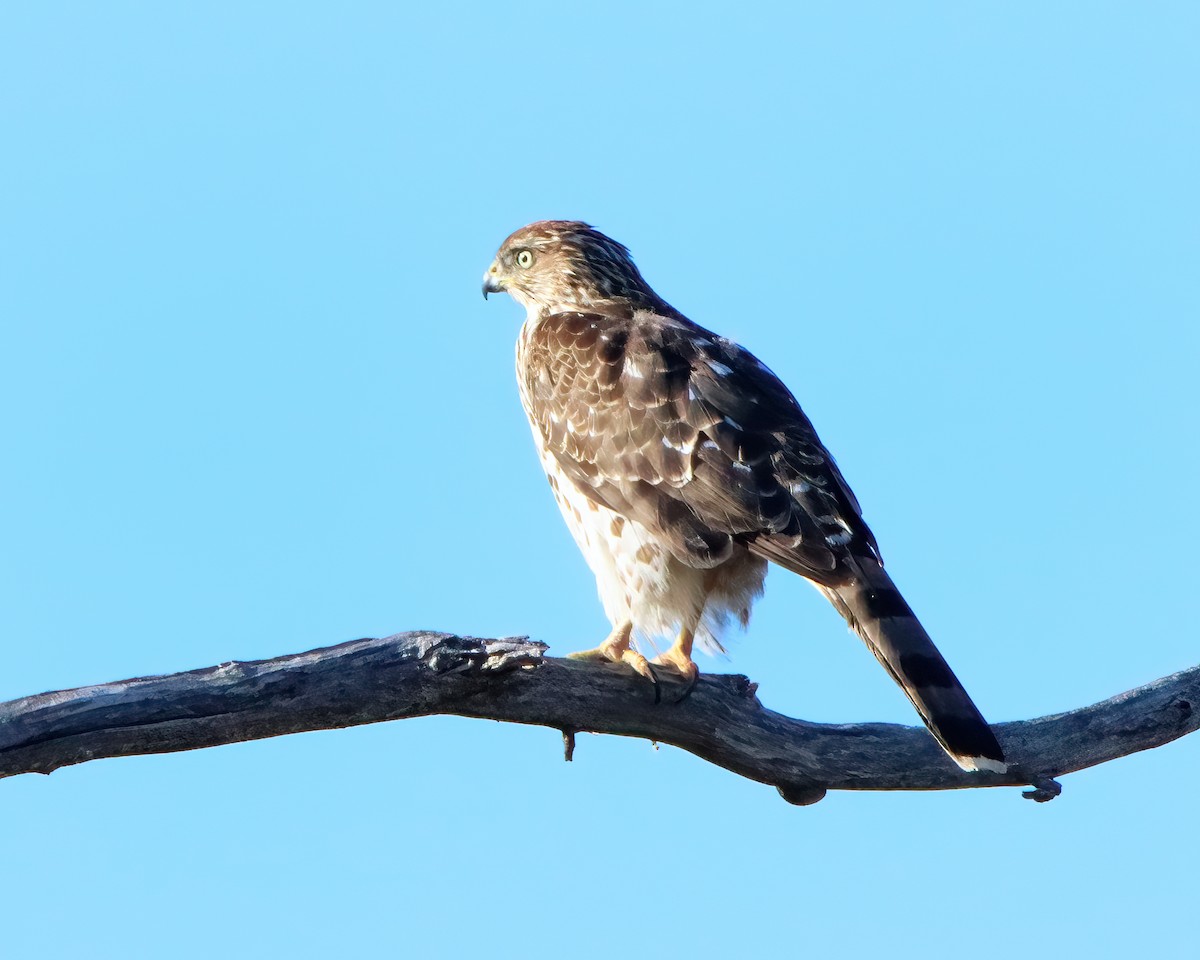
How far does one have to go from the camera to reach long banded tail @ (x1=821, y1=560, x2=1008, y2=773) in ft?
15.8

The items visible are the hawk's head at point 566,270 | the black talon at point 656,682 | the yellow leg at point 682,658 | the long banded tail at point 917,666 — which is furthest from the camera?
the hawk's head at point 566,270

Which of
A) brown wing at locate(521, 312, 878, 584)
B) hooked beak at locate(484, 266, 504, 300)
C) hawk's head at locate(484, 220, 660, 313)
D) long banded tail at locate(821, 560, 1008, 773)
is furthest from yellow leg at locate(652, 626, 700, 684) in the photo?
hooked beak at locate(484, 266, 504, 300)

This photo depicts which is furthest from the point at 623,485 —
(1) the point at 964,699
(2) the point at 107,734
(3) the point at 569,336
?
(2) the point at 107,734

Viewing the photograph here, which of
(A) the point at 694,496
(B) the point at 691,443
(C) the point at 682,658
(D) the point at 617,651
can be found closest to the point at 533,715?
(D) the point at 617,651

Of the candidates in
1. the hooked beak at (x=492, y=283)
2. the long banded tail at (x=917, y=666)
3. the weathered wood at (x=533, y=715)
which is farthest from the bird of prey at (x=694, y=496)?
the hooked beak at (x=492, y=283)

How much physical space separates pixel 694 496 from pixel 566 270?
190 cm

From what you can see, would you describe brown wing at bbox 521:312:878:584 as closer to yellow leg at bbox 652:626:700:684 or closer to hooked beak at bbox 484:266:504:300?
yellow leg at bbox 652:626:700:684

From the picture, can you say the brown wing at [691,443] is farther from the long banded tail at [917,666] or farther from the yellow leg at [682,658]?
the yellow leg at [682,658]

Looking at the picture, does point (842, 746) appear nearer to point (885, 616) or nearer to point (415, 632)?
point (885, 616)

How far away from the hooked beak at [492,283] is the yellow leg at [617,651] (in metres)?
2.32

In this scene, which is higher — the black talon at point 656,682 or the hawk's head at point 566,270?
the hawk's head at point 566,270

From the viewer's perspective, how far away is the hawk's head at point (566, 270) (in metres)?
6.86

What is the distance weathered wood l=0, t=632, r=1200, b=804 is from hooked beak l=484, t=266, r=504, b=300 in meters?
2.67

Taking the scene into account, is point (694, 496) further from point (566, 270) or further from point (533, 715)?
point (566, 270)
